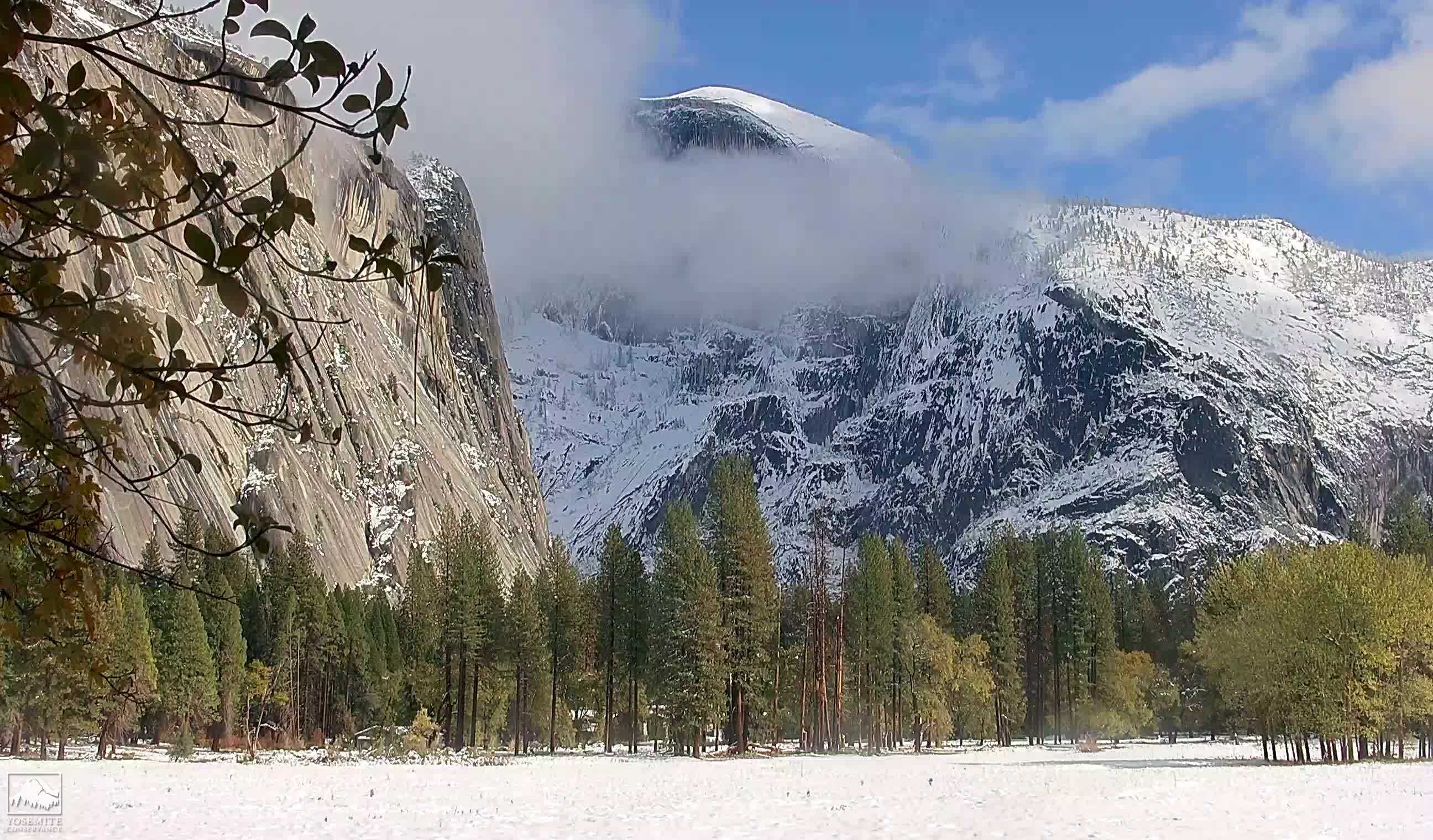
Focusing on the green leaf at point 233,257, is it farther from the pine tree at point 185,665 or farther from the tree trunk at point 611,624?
the tree trunk at point 611,624

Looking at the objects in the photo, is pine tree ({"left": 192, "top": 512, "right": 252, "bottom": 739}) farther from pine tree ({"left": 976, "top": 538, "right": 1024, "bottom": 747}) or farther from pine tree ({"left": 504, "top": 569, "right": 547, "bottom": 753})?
pine tree ({"left": 976, "top": 538, "right": 1024, "bottom": 747})

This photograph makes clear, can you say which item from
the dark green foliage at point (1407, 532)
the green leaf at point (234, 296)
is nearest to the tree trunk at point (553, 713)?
the dark green foliage at point (1407, 532)

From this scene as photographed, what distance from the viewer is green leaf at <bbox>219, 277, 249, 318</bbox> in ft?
7.73

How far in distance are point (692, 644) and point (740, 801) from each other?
26587 mm

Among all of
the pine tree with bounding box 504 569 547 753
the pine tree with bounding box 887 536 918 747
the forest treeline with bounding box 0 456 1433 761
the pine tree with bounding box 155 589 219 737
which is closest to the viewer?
the forest treeline with bounding box 0 456 1433 761

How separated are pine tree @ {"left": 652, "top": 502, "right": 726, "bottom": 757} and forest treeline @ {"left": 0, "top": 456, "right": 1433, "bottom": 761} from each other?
0.12m

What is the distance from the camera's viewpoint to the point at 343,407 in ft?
328

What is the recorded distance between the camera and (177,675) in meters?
55.8

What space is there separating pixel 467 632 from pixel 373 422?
48.2 m

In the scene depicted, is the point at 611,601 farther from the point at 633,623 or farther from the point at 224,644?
the point at 224,644

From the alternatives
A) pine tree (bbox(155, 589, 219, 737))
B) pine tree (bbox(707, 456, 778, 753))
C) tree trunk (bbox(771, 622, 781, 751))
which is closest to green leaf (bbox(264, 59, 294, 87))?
pine tree (bbox(707, 456, 778, 753))

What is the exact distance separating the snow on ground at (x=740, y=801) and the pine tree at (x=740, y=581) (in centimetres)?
1342

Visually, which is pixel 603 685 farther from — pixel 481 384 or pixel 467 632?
pixel 481 384

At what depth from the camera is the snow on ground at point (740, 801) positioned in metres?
20.5
